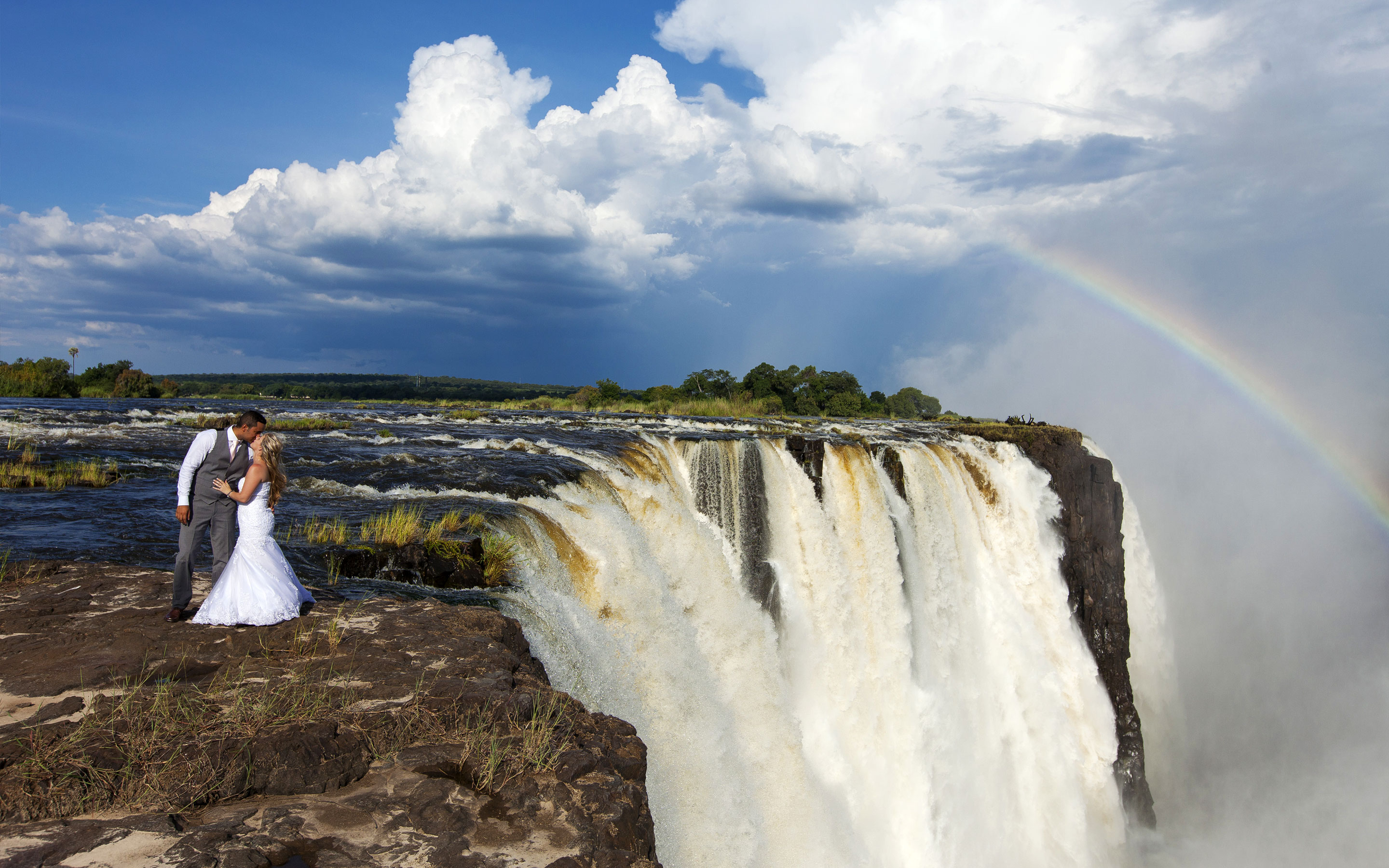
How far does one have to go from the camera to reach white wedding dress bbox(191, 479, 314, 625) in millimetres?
5637

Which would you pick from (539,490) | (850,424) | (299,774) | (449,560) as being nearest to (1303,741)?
(850,424)

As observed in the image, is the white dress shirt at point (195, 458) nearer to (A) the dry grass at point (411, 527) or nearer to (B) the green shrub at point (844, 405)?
(A) the dry grass at point (411, 527)

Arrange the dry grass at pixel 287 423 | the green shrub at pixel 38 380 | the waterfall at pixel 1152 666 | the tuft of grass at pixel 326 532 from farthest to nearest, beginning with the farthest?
the green shrub at pixel 38 380, the waterfall at pixel 1152 666, the dry grass at pixel 287 423, the tuft of grass at pixel 326 532

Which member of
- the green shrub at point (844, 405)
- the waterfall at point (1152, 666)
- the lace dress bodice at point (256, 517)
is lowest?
the waterfall at point (1152, 666)

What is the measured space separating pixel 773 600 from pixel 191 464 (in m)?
10.5

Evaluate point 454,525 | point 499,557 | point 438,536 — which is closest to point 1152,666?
point 499,557

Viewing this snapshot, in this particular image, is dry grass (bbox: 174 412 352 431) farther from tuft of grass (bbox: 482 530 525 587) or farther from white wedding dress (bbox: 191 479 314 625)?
white wedding dress (bbox: 191 479 314 625)

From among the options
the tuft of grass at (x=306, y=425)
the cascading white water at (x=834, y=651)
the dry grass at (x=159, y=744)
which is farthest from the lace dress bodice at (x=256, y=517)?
the tuft of grass at (x=306, y=425)

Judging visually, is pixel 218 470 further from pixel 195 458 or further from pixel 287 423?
pixel 287 423

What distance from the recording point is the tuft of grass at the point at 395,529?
27.7ft

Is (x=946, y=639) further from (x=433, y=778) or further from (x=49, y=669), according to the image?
(x=49, y=669)

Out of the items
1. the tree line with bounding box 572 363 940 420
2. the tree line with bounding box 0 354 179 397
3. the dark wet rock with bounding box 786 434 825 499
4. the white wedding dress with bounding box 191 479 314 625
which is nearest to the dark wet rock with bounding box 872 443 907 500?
the dark wet rock with bounding box 786 434 825 499

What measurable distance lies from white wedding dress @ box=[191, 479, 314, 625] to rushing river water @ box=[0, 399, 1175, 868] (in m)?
1.99

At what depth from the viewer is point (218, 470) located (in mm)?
5812
